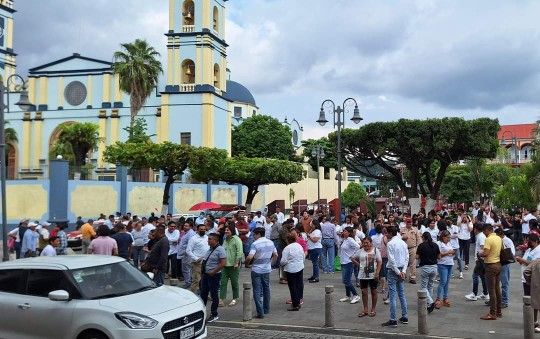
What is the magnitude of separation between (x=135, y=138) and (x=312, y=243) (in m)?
30.3

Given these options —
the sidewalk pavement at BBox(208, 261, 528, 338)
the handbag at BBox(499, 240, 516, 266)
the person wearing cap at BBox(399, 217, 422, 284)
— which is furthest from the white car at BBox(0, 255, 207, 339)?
the person wearing cap at BBox(399, 217, 422, 284)

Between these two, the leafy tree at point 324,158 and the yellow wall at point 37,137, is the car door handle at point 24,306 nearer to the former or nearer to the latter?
the yellow wall at point 37,137

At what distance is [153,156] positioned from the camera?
31.7 metres

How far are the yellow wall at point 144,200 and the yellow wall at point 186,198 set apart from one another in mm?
2300

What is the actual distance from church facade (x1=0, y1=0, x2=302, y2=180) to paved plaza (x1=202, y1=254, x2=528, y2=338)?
37535 mm

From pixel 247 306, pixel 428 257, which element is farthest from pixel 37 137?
pixel 428 257

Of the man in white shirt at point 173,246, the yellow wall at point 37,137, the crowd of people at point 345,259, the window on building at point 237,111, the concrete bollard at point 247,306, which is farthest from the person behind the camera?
the window on building at point 237,111

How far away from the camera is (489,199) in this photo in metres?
61.8

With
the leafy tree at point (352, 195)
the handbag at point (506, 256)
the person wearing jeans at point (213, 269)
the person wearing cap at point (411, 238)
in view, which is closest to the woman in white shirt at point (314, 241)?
the person wearing cap at point (411, 238)

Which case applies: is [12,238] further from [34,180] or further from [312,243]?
[34,180]

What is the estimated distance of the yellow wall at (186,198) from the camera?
1643 inches

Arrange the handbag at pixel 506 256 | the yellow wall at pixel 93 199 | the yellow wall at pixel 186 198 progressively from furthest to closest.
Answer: the yellow wall at pixel 186 198 < the yellow wall at pixel 93 199 < the handbag at pixel 506 256

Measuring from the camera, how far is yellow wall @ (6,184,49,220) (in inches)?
1216

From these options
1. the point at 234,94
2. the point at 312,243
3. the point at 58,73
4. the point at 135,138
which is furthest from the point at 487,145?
the point at 234,94
